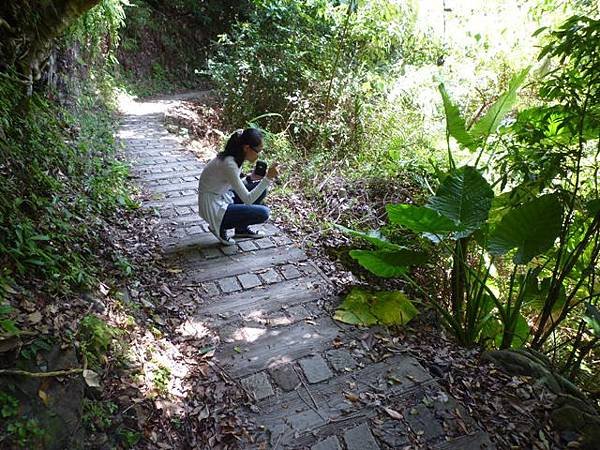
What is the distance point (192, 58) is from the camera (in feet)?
49.6

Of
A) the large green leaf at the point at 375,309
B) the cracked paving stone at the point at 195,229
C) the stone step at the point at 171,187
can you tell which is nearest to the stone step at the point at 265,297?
the large green leaf at the point at 375,309

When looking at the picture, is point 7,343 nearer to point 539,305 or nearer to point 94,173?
point 94,173

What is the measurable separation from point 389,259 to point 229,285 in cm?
142

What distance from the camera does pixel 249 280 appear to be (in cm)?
375

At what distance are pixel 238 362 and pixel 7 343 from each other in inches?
53.1

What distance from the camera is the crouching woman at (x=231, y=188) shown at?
3988mm

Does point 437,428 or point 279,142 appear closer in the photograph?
point 437,428

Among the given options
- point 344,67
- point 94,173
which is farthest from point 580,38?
point 344,67

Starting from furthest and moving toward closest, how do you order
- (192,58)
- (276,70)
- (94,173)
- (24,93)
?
(192,58), (276,70), (94,173), (24,93)

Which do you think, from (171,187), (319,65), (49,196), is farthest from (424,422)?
(319,65)

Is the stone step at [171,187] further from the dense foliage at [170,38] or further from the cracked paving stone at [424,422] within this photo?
the dense foliage at [170,38]

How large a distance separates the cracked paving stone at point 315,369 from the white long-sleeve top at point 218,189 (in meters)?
1.84

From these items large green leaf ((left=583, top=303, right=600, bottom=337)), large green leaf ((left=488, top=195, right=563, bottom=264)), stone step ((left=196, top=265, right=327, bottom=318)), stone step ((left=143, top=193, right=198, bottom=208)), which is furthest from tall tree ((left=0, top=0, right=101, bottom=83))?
large green leaf ((left=583, top=303, right=600, bottom=337))

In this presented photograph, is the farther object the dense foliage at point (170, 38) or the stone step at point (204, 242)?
the dense foliage at point (170, 38)
